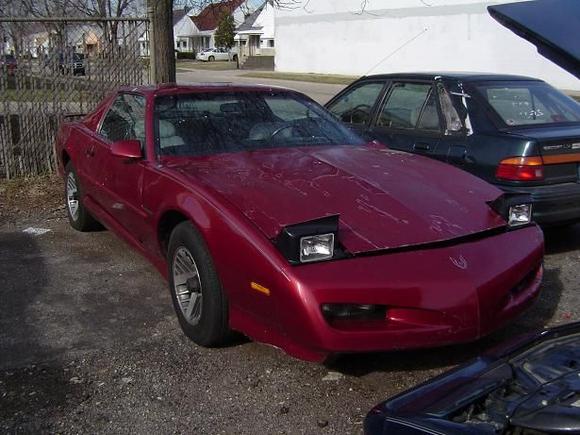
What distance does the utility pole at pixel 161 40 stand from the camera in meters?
8.33

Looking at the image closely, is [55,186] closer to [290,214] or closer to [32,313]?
[32,313]

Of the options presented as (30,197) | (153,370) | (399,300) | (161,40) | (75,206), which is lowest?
(153,370)

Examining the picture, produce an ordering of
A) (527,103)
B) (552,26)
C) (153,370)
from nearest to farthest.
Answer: (552,26) < (153,370) < (527,103)

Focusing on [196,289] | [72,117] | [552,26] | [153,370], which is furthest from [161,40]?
[552,26]

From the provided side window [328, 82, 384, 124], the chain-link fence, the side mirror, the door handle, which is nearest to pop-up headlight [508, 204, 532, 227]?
the door handle

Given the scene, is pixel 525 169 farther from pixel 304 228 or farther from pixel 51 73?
pixel 51 73

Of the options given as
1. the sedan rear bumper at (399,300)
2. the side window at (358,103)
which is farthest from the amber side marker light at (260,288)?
the side window at (358,103)

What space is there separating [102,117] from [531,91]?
383 centimetres

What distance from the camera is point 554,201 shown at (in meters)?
5.41

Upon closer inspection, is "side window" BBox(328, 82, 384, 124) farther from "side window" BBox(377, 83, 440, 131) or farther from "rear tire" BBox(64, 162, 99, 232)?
"rear tire" BBox(64, 162, 99, 232)

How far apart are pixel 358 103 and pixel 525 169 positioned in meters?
→ 2.20

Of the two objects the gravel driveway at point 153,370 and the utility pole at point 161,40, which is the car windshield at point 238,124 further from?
the utility pole at point 161,40

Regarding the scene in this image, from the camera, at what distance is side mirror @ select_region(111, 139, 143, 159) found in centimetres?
455

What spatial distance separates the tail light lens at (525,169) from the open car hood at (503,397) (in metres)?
3.06
